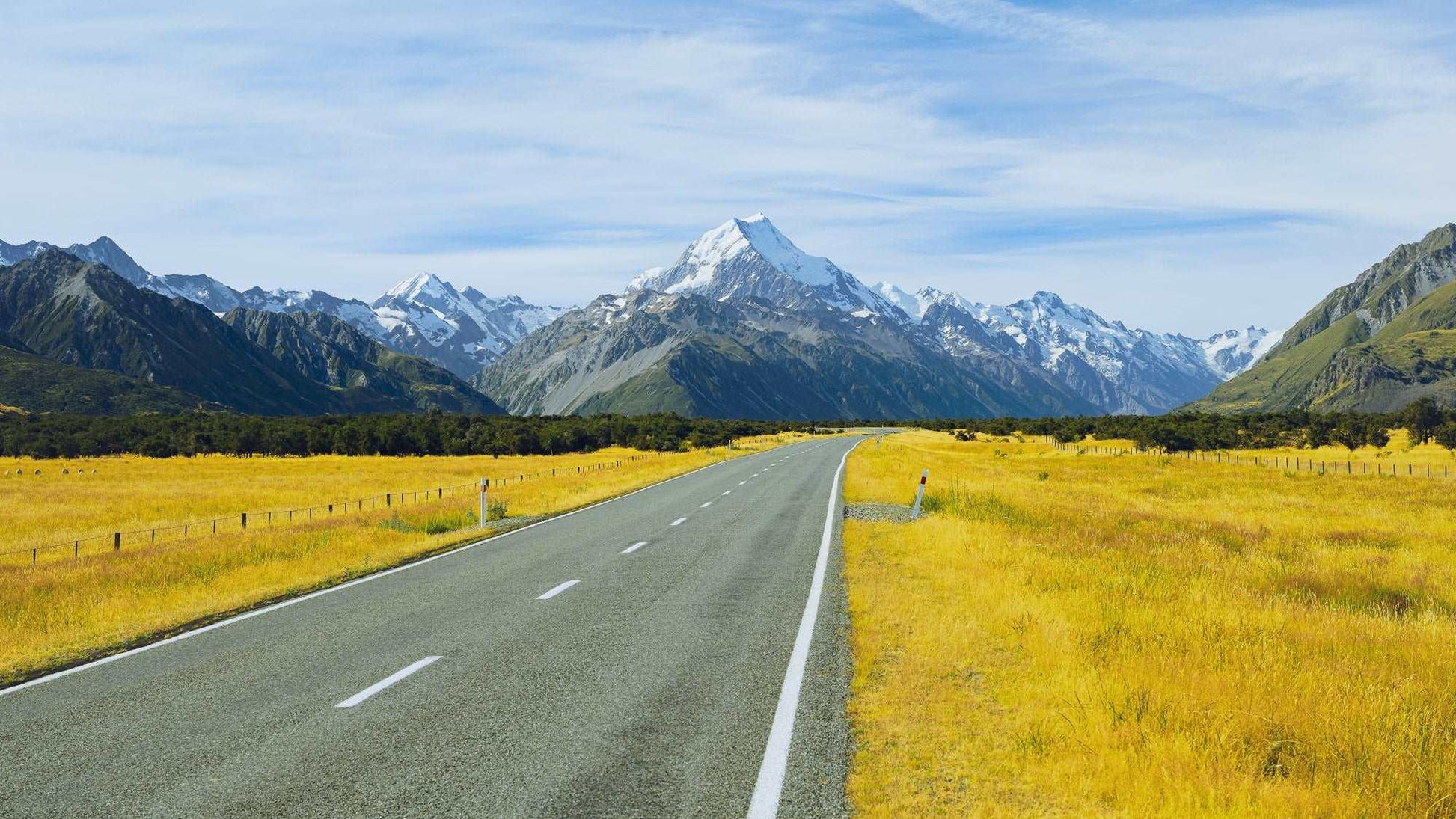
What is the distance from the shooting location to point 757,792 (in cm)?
545

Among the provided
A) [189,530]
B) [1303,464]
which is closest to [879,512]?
[189,530]

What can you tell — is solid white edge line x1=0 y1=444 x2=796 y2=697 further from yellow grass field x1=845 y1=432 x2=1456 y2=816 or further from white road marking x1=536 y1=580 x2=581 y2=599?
yellow grass field x1=845 y1=432 x2=1456 y2=816

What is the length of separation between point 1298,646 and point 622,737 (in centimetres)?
719

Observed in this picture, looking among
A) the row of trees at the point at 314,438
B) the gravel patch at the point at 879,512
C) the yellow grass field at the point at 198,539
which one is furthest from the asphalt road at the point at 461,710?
the row of trees at the point at 314,438

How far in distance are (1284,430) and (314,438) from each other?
353 ft

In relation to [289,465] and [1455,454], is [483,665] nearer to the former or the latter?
[289,465]

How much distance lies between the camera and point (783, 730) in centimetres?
664

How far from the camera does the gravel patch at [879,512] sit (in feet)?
73.7

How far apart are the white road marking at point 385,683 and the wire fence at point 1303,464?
53.9 meters

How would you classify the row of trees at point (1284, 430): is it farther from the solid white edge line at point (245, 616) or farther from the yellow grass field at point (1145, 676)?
the solid white edge line at point (245, 616)

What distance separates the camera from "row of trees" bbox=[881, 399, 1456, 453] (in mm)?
84562

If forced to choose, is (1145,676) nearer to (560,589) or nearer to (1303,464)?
(560,589)

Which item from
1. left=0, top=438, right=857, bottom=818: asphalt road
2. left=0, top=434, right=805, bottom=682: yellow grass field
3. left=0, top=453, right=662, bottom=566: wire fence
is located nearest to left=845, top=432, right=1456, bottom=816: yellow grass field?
left=0, top=438, right=857, bottom=818: asphalt road

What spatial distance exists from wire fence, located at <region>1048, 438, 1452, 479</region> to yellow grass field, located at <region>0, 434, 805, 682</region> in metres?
36.9
